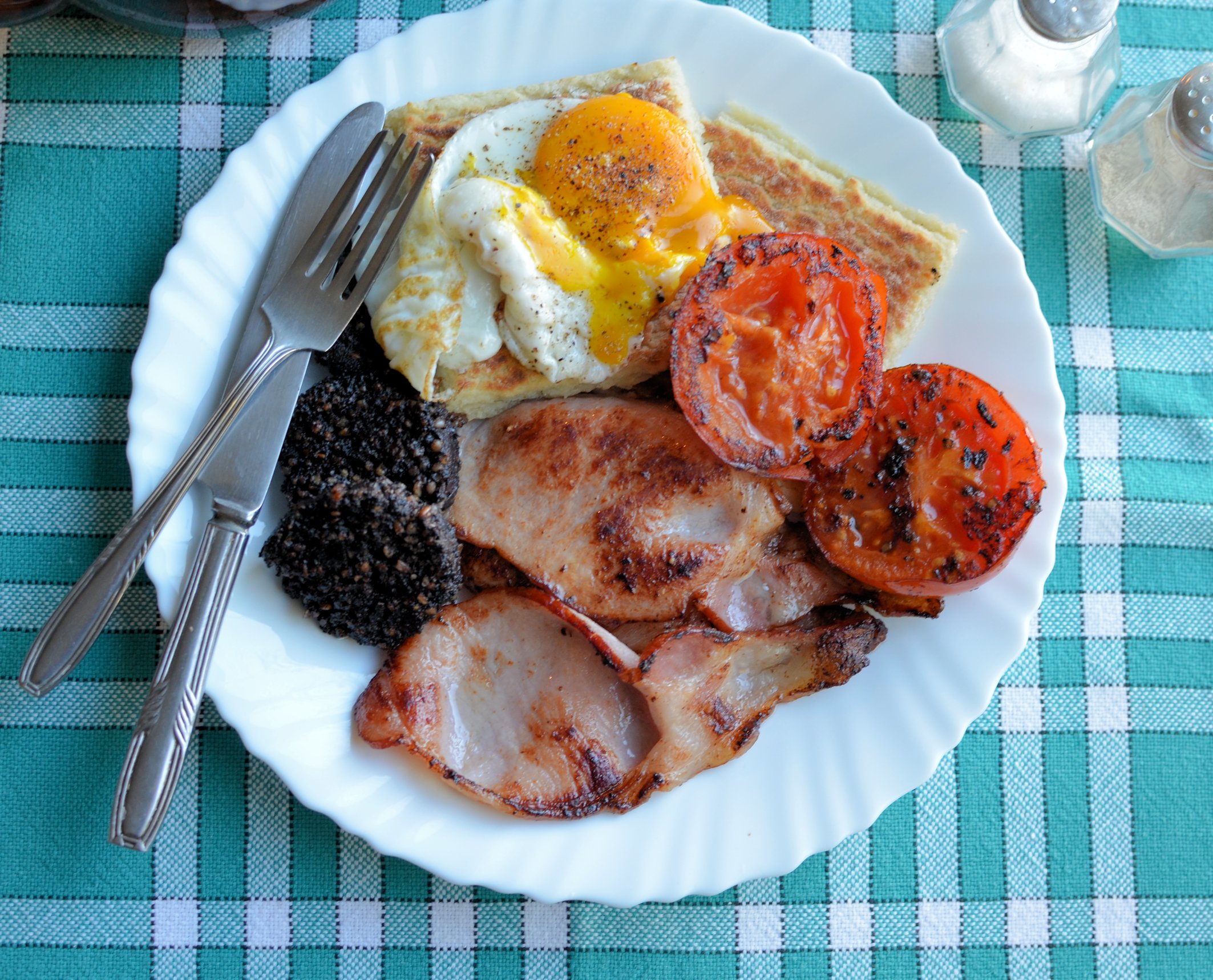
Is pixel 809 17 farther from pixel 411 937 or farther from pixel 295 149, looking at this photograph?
pixel 411 937

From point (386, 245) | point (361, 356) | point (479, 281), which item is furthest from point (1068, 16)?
point (361, 356)

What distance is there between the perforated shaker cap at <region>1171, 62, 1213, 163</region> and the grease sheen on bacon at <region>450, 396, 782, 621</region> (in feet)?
5.86

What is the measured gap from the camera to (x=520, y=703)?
9.83 feet

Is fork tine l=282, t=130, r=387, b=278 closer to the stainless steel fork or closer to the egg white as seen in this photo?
the stainless steel fork

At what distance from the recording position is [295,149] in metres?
3.00

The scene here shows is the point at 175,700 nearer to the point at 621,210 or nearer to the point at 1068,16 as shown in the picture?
the point at 621,210

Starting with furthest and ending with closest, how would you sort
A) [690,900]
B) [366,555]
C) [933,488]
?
[690,900] → [933,488] → [366,555]

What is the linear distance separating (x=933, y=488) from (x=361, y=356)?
5.86 feet

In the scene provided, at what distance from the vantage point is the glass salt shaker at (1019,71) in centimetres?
328

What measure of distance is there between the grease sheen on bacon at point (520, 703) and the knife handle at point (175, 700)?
511 millimetres

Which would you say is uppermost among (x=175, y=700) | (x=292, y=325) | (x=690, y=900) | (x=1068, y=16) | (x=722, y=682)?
(x=1068, y=16)

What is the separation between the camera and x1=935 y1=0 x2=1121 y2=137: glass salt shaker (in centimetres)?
328

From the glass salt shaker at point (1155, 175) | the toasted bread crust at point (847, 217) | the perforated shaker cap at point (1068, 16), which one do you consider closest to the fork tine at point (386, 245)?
the toasted bread crust at point (847, 217)

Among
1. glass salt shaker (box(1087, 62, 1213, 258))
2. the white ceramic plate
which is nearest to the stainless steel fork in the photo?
the white ceramic plate
